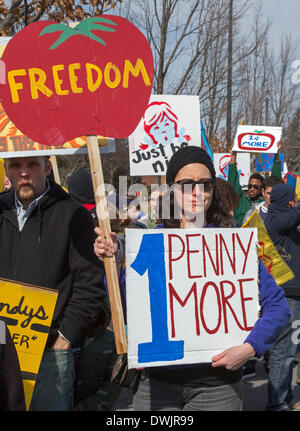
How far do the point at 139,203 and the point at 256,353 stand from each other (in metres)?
3.20

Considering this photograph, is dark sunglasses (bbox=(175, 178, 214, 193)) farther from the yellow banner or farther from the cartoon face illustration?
the cartoon face illustration

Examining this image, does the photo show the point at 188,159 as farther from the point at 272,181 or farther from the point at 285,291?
the point at 272,181

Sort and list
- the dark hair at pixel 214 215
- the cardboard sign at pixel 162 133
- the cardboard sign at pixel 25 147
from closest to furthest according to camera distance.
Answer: the dark hair at pixel 214 215 < the cardboard sign at pixel 25 147 < the cardboard sign at pixel 162 133

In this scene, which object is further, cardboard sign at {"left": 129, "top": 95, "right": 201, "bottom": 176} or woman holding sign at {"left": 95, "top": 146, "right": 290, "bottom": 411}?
cardboard sign at {"left": 129, "top": 95, "right": 201, "bottom": 176}

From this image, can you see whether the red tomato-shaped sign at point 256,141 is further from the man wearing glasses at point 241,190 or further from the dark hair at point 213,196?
the dark hair at point 213,196

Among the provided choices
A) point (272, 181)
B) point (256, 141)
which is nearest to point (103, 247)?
point (272, 181)

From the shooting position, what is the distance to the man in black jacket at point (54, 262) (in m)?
2.55

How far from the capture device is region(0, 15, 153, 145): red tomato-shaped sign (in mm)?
2430

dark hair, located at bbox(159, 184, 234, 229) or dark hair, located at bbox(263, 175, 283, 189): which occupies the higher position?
dark hair, located at bbox(159, 184, 234, 229)

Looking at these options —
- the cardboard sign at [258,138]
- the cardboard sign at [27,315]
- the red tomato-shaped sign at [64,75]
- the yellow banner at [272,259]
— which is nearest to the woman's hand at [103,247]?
the cardboard sign at [27,315]

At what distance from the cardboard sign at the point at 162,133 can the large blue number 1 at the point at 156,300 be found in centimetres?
258

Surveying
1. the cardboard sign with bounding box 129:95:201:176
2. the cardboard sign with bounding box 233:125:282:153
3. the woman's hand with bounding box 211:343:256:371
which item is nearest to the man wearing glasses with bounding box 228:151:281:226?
the cardboard sign with bounding box 233:125:282:153

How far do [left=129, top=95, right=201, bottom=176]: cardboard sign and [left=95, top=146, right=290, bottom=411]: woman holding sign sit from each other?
Answer: 2.41 metres

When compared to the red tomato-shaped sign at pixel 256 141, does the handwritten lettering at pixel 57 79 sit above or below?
above
